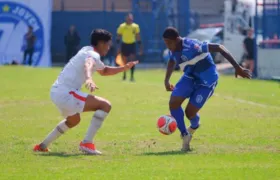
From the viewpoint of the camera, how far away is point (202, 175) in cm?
942

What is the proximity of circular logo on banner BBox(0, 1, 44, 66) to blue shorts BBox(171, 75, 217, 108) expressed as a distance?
28.4 m

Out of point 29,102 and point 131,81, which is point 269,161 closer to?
point 29,102

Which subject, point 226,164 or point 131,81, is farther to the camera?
point 131,81

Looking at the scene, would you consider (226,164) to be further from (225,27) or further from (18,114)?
(225,27)

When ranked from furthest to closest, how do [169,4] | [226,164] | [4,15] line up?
[169,4], [4,15], [226,164]

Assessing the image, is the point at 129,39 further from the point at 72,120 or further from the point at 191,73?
the point at 72,120

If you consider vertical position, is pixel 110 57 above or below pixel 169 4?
below

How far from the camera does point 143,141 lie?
12.9 metres

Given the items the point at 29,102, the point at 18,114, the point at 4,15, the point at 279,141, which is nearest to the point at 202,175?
the point at 279,141

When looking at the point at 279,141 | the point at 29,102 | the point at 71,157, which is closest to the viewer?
the point at 71,157

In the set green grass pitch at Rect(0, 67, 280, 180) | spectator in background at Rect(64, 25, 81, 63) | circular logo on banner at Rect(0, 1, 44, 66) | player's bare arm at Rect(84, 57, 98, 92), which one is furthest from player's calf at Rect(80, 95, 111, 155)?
spectator in background at Rect(64, 25, 81, 63)

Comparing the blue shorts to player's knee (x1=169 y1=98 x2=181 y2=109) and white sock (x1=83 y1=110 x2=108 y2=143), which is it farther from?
white sock (x1=83 y1=110 x2=108 y2=143)

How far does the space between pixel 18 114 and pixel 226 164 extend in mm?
7684

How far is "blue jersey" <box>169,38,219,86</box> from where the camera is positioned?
11.8 metres
